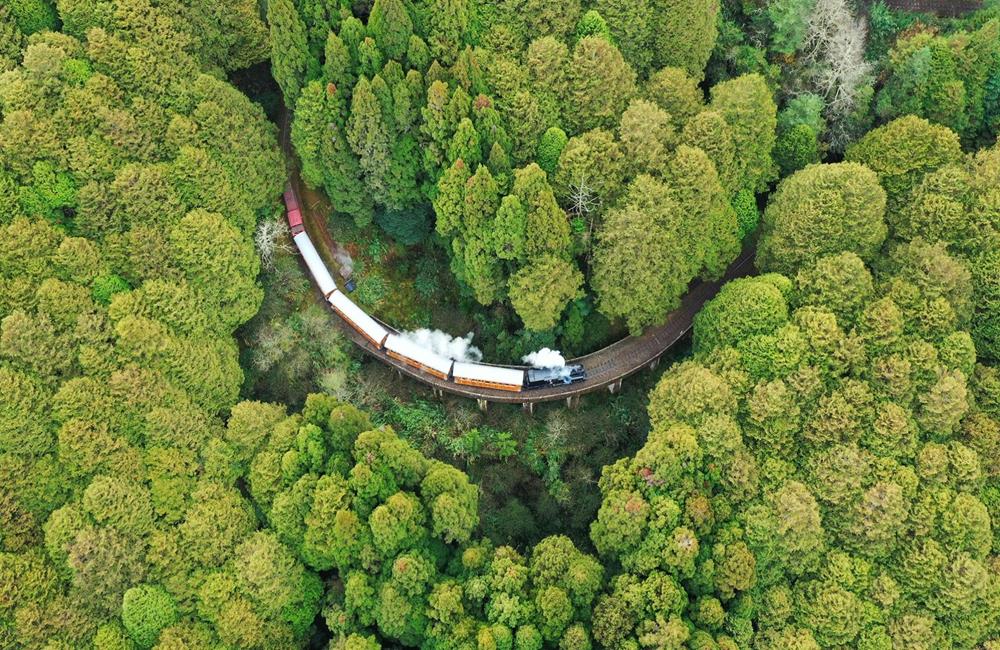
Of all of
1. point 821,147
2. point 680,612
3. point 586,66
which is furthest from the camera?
point 821,147

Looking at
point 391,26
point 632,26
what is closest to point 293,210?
point 391,26

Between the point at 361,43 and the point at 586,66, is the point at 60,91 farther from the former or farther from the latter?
the point at 586,66

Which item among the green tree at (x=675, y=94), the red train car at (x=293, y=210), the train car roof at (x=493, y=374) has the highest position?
the green tree at (x=675, y=94)

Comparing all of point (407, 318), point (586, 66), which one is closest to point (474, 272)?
point (407, 318)

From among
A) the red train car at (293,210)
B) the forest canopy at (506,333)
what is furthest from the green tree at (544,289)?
the red train car at (293,210)

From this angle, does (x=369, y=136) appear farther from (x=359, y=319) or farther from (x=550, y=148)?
(x=359, y=319)

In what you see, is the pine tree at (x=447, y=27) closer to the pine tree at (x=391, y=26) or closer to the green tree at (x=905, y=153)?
the pine tree at (x=391, y=26)

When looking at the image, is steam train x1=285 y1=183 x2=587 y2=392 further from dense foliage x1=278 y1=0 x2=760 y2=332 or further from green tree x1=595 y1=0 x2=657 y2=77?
green tree x1=595 y1=0 x2=657 y2=77
